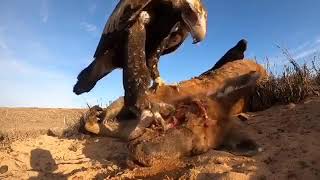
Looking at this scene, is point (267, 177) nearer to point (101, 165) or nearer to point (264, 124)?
point (264, 124)

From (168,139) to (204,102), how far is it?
0.69m

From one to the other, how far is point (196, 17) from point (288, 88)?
319 cm

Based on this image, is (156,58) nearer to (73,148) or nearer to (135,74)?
(135,74)

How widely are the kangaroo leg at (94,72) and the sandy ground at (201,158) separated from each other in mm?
994

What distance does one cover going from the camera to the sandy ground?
4.50m

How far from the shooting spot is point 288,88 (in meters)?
6.96

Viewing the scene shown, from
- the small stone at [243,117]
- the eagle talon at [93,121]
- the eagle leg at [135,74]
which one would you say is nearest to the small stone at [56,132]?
the eagle talon at [93,121]

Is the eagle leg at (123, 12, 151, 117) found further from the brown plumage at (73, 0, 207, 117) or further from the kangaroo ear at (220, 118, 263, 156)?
the kangaroo ear at (220, 118, 263, 156)

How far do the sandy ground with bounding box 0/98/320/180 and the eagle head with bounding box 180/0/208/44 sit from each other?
1283mm

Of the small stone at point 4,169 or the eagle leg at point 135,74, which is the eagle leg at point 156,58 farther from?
the small stone at point 4,169

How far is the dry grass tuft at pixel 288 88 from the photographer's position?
6.84 metres

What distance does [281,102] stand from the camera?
23.1 ft

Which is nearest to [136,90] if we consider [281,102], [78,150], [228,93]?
[228,93]

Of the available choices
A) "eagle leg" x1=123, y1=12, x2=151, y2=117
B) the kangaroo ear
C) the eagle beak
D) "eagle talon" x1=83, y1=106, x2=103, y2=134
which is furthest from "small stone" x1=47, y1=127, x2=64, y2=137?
the eagle beak
